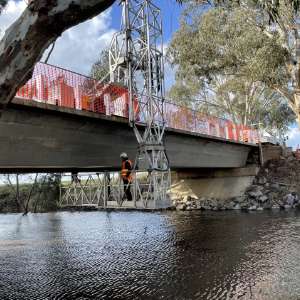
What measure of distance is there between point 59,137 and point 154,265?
5713mm

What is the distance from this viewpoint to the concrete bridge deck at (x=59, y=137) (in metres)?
11.0

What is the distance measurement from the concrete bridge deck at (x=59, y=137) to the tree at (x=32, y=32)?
707cm

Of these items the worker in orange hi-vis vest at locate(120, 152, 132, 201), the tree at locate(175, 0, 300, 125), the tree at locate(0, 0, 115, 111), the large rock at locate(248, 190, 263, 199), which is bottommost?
the large rock at locate(248, 190, 263, 199)

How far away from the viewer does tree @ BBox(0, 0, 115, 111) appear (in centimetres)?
350

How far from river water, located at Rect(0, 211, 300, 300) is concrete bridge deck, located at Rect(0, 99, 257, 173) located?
2.64 m

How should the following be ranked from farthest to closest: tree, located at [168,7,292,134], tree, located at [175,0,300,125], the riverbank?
the riverbank < tree, located at [168,7,292,134] < tree, located at [175,0,300,125]

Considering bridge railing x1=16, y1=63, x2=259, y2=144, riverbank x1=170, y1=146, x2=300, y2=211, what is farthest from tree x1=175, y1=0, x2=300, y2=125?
riverbank x1=170, y1=146, x2=300, y2=211

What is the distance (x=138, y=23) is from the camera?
54.5ft

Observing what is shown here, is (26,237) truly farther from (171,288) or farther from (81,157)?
(171,288)

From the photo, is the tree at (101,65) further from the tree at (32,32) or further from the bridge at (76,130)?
the tree at (32,32)

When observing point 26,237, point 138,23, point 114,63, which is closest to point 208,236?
point 26,237

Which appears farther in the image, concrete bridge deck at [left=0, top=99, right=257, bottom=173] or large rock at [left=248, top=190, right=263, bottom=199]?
large rock at [left=248, top=190, right=263, bottom=199]

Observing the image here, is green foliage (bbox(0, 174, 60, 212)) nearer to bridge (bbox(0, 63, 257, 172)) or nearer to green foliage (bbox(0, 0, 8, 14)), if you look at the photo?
bridge (bbox(0, 63, 257, 172))

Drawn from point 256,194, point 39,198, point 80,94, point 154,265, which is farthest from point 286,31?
point 39,198
